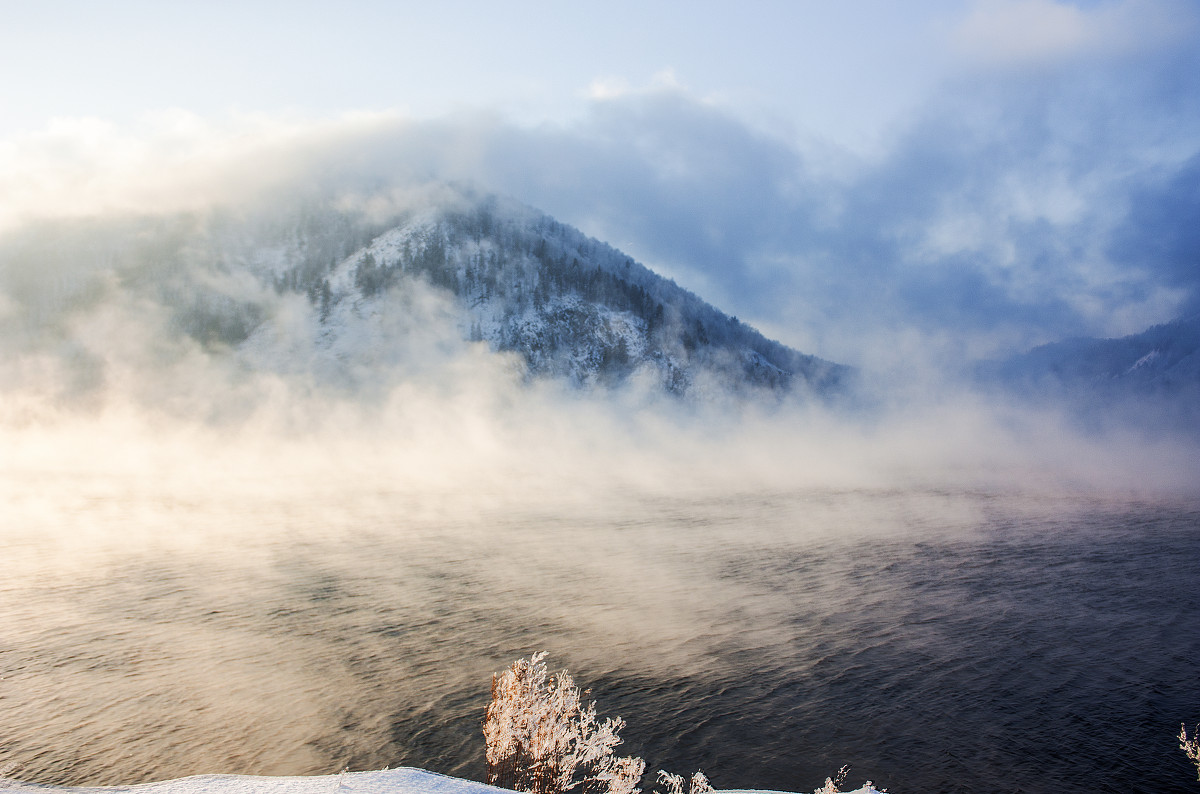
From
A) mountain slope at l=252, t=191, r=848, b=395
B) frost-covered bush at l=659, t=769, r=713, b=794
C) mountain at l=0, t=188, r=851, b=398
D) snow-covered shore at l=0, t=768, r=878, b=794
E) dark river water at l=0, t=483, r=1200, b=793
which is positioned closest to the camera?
snow-covered shore at l=0, t=768, r=878, b=794

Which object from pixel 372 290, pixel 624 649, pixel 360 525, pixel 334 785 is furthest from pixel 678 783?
pixel 372 290

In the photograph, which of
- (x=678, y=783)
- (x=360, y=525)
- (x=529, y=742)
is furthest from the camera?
(x=360, y=525)

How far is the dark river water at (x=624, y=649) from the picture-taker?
1452cm

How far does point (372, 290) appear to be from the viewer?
522 ft

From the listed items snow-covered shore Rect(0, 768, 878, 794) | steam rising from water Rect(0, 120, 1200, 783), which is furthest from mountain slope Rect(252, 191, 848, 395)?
snow-covered shore Rect(0, 768, 878, 794)

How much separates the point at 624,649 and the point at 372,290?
5977 inches

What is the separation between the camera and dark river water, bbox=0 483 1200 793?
14.5m

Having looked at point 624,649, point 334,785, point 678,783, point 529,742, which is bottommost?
point 678,783

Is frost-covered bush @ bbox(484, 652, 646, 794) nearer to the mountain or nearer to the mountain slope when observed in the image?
the mountain

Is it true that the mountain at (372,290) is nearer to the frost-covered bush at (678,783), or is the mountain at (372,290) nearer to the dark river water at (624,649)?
the dark river water at (624,649)

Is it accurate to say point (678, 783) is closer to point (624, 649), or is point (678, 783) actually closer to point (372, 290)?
point (624, 649)

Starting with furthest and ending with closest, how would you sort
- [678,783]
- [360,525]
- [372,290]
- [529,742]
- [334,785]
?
[372,290] → [360,525] → [678,783] → [529,742] → [334,785]

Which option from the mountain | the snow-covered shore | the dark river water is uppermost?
the mountain

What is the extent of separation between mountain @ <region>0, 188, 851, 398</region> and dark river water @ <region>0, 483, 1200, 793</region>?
116 meters
